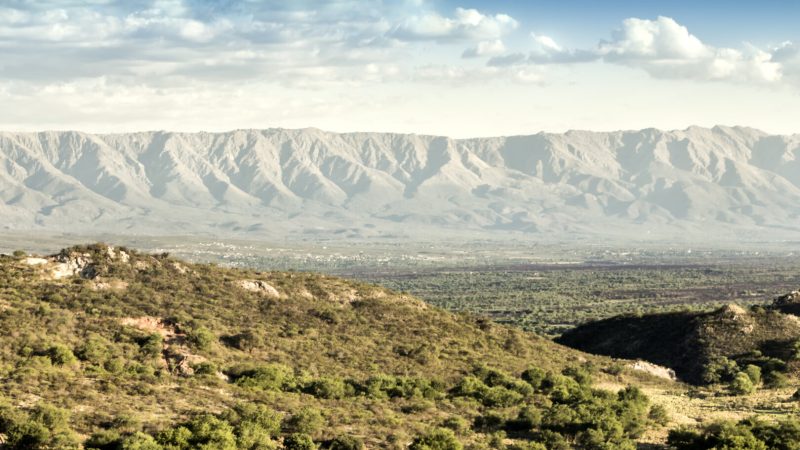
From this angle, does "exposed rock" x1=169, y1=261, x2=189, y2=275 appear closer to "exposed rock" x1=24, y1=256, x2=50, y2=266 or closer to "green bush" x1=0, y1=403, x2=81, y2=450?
"exposed rock" x1=24, y1=256, x2=50, y2=266

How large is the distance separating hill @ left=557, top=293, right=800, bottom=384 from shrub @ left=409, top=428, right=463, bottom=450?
4081 cm

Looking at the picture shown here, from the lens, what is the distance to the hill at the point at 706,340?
8131 cm

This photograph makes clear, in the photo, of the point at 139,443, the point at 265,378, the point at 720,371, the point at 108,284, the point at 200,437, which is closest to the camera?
the point at 139,443

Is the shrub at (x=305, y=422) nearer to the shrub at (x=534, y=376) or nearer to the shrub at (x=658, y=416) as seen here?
the shrub at (x=658, y=416)

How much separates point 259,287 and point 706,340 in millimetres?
41857

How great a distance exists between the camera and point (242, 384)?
182ft

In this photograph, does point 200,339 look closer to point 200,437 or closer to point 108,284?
point 108,284

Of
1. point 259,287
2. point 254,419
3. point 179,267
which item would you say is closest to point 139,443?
point 254,419

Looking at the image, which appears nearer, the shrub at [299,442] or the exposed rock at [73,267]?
the shrub at [299,442]

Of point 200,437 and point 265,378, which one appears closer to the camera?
point 200,437

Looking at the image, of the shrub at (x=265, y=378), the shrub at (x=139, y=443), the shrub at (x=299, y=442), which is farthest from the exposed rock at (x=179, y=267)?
the shrub at (x=139, y=443)

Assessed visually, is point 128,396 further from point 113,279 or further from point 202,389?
point 113,279

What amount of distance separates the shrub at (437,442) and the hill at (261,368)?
97 mm

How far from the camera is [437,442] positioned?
43719 mm
